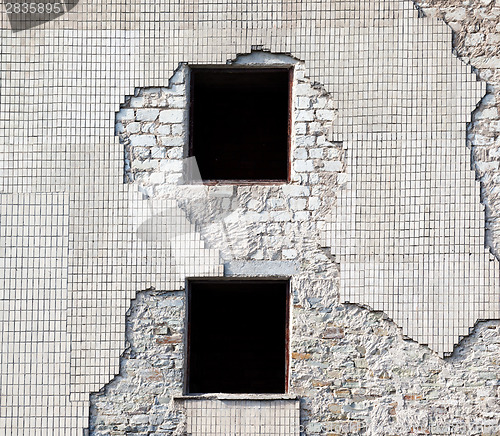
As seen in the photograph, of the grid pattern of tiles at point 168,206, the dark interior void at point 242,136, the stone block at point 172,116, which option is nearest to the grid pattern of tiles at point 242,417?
the grid pattern of tiles at point 168,206

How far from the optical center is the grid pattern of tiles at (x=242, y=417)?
5945mm

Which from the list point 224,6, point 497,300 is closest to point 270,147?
point 224,6

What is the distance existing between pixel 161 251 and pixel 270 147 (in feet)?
13.5

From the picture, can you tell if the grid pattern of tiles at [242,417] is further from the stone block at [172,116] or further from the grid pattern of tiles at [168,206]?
the stone block at [172,116]

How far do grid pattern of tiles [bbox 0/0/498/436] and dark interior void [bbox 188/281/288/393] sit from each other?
3.68m

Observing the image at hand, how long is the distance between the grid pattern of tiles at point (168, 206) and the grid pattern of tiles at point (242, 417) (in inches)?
30.6

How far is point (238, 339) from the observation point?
33.3 feet

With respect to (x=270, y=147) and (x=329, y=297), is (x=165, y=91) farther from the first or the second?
(x=270, y=147)

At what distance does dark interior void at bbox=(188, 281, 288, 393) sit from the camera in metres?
9.94

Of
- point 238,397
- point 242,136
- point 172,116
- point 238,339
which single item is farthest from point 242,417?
point 242,136

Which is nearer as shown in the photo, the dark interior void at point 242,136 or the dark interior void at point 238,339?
the dark interior void at point 242,136

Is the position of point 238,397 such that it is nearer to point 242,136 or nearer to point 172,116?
point 172,116

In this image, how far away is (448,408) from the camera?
5.92 metres

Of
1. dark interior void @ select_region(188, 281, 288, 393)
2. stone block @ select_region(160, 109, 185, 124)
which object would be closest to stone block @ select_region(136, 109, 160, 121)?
stone block @ select_region(160, 109, 185, 124)
